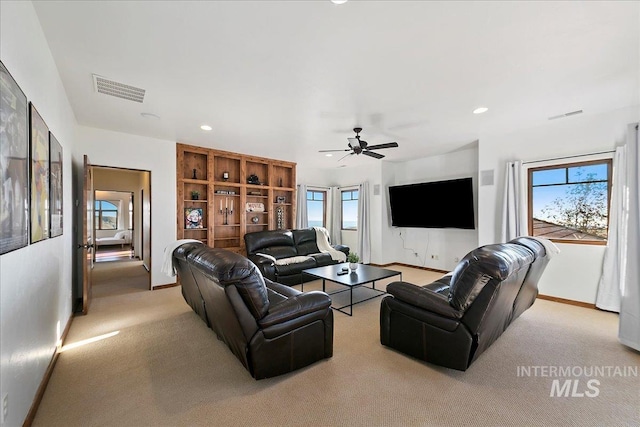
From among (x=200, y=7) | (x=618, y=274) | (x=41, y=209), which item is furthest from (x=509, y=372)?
(x=41, y=209)

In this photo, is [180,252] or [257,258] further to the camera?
[257,258]

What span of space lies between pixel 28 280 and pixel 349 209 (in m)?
6.73

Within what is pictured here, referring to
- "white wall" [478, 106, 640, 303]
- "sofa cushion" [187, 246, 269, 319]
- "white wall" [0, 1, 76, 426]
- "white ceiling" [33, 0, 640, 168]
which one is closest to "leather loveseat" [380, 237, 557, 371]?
"sofa cushion" [187, 246, 269, 319]

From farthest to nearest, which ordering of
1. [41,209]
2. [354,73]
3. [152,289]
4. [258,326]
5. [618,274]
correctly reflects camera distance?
[152,289]
[618,274]
[354,73]
[258,326]
[41,209]

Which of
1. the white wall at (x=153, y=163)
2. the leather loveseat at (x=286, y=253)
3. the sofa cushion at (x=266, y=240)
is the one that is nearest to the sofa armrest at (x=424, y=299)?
the leather loveseat at (x=286, y=253)

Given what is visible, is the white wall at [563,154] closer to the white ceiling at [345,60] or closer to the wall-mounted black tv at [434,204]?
the white ceiling at [345,60]

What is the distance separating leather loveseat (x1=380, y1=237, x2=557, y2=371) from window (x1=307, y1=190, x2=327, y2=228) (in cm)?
538

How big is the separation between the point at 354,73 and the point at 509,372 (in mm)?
3009

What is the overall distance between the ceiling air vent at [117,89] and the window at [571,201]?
563cm

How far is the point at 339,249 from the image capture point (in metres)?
6.16

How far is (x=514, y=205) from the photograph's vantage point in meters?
4.41

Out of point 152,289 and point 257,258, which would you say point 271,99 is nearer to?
point 257,258

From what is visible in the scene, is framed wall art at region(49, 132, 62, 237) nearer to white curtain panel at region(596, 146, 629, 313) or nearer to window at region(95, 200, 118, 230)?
white curtain panel at region(596, 146, 629, 313)

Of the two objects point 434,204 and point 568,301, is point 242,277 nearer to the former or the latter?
point 568,301
